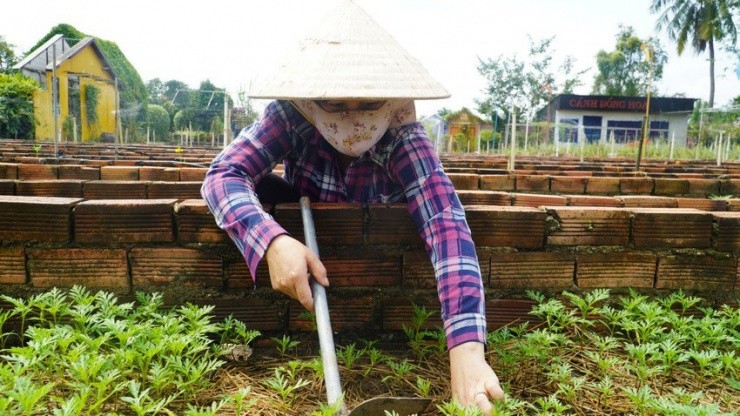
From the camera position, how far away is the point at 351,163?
2.03 m

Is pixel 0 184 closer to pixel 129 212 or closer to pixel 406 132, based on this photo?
pixel 129 212

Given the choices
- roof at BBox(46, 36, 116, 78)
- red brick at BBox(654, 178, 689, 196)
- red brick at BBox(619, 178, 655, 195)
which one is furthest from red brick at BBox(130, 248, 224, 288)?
roof at BBox(46, 36, 116, 78)

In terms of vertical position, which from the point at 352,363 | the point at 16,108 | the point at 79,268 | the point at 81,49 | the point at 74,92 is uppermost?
the point at 81,49

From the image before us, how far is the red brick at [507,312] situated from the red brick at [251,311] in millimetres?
831

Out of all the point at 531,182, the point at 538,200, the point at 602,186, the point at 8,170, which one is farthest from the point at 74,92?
the point at 538,200

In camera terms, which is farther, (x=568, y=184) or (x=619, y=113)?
(x=619, y=113)

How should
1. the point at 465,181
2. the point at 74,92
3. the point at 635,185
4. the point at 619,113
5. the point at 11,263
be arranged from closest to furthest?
the point at 11,263, the point at 465,181, the point at 635,185, the point at 74,92, the point at 619,113

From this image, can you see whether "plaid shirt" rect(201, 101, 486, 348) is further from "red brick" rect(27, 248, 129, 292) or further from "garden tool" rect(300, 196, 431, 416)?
"red brick" rect(27, 248, 129, 292)

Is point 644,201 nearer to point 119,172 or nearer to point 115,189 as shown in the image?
point 115,189

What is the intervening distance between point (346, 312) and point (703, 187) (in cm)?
383

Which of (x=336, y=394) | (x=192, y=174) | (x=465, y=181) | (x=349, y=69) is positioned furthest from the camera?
(x=465, y=181)

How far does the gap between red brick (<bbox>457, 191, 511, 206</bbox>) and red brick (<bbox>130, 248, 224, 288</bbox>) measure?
137 centimetres

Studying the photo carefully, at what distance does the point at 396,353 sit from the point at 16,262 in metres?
1.43

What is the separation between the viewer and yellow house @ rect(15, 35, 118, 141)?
23188 millimetres
